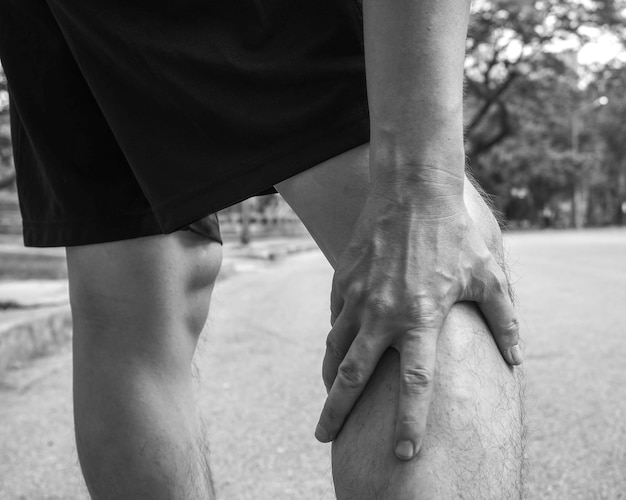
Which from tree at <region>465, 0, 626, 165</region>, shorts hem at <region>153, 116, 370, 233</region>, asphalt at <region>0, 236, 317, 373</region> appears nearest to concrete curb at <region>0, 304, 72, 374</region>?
asphalt at <region>0, 236, 317, 373</region>

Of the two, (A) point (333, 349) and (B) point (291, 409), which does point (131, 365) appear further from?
(B) point (291, 409)

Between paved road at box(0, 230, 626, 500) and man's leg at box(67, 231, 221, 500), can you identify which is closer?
man's leg at box(67, 231, 221, 500)

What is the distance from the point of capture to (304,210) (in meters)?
0.86

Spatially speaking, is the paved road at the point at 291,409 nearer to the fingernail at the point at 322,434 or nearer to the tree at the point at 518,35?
the fingernail at the point at 322,434

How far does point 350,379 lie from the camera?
0.75 m

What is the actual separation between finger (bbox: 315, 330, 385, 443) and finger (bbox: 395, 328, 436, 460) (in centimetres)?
3

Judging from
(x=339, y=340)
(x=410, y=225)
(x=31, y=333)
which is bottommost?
(x=31, y=333)

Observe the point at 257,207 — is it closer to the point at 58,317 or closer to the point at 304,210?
the point at 58,317

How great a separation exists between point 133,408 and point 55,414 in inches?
63.3

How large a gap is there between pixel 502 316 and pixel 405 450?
173 mm

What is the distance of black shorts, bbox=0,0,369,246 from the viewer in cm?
84

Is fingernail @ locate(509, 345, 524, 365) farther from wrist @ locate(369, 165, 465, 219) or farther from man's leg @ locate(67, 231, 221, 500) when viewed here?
man's leg @ locate(67, 231, 221, 500)

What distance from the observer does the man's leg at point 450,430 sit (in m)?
0.71

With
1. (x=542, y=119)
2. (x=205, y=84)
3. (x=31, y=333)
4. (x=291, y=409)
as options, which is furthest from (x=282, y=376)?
(x=542, y=119)
